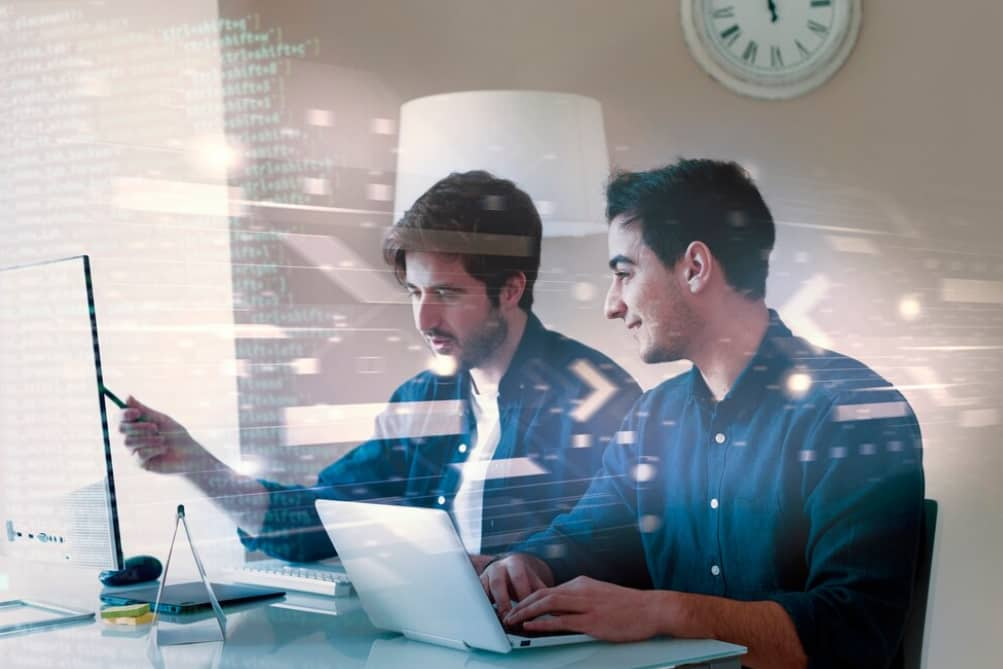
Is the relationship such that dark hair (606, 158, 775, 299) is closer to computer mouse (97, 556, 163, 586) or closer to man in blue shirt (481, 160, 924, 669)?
man in blue shirt (481, 160, 924, 669)

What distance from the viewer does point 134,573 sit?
1127 mm

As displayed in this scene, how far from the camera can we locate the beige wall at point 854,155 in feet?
4.49

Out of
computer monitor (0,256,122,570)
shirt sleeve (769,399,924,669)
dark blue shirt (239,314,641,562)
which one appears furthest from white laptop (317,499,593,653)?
dark blue shirt (239,314,641,562)

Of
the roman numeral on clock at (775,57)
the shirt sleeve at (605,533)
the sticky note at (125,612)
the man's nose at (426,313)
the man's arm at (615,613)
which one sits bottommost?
the shirt sleeve at (605,533)

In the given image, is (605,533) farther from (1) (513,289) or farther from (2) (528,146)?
(2) (528,146)

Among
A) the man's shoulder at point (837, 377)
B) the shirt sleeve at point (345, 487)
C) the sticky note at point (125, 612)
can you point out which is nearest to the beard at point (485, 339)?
the shirt sleeve at point (345, 487)

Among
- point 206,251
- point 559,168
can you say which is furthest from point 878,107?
point 206,251

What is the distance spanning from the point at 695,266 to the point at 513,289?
0.94ft

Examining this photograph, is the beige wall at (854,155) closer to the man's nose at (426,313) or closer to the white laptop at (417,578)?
the man's nose at (426,313)

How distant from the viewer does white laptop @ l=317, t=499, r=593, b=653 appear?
80cm

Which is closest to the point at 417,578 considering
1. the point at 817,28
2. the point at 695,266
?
the point at 695,266

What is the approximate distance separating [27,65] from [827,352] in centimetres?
108

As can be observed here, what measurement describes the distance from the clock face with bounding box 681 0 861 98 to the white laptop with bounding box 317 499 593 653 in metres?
0.84

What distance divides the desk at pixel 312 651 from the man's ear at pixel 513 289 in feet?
2.14
